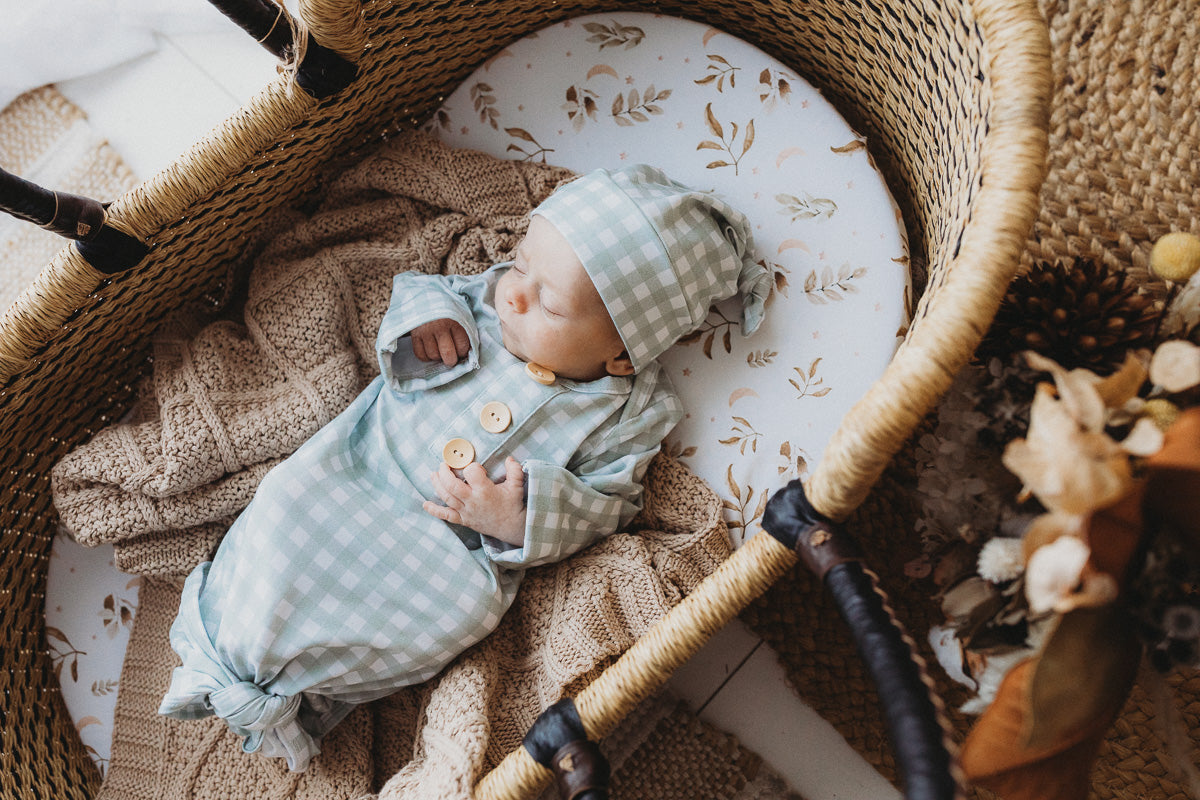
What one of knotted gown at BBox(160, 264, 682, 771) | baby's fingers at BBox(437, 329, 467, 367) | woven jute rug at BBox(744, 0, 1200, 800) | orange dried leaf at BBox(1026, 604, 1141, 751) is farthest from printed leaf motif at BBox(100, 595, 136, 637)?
orange dried leaf at BBox(1026, 604, 1141, 751)

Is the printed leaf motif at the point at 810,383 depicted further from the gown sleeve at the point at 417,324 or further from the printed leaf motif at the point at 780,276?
the gown sleeve at the point at 417,324

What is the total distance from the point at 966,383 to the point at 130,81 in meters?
1.62

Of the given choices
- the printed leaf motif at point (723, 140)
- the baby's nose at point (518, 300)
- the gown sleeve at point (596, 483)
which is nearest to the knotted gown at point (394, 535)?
the gown sleeve at point (596, 483)

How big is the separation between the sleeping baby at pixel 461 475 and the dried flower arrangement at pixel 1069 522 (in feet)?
1.20

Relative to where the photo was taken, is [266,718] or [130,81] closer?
[266,718]

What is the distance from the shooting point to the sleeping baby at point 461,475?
0.99 meters

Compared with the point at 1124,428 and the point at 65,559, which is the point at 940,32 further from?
the point at 65,559

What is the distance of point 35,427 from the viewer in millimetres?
1084

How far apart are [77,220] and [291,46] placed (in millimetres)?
331

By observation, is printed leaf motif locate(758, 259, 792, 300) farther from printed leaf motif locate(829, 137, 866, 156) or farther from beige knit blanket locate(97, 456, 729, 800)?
beige knit blanket locate(97, 456, 729, 800)

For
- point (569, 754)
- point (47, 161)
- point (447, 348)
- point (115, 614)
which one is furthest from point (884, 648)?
point (47, 161)

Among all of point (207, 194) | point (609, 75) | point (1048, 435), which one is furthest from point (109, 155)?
point (1048, 435)

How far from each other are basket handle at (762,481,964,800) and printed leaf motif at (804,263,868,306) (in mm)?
361

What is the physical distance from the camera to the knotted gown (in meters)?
1.00
